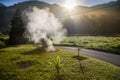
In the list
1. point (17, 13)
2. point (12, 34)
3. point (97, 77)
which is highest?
point (17, 13)

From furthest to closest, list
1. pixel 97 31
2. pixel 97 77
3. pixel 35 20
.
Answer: pixel 97 31 < pixel 35 20 < pixel 97 77

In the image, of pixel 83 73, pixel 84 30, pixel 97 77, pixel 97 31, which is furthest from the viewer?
pixel 84 30

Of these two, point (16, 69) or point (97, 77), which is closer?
point (97, 77)

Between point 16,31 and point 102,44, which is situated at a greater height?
point 16,31

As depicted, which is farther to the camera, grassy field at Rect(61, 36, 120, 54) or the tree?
the tree

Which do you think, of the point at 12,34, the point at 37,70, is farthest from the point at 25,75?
the point at 12,34

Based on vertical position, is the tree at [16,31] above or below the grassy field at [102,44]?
above

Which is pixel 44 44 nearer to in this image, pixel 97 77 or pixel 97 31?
pixel 97 77

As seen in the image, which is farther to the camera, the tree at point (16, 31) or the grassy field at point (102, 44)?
the tree at point (16, 31)

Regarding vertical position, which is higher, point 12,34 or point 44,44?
point 12,34

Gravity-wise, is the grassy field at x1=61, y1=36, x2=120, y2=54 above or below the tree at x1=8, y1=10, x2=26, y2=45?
below

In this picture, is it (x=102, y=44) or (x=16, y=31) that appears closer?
(x=102, y=44)

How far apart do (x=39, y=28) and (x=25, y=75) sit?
3594 centimetres

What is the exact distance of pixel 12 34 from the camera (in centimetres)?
7800
